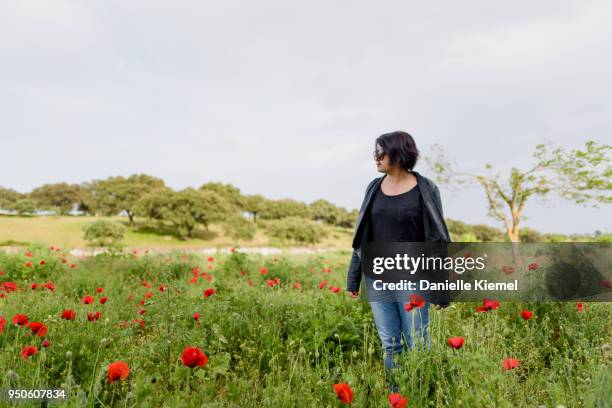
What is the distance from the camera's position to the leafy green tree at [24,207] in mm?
49625

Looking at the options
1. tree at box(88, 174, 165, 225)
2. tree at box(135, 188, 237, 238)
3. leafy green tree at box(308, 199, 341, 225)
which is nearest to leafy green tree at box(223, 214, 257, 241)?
tree at box(135, 188, 237, 238)

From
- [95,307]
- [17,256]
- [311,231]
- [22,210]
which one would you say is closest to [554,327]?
[95,307]

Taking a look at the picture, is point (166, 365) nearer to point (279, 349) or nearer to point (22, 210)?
point (279, 349)

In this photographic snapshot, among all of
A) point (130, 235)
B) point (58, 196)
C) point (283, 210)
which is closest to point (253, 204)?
point (283, 210)

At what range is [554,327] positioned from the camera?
14.3 feet

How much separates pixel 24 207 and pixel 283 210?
3777 centimetres

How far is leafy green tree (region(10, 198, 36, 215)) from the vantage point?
49.6m

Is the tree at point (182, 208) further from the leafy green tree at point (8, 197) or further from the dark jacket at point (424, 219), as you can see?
the dark jacket at point (424, 219)

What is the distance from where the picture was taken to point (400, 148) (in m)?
3.12

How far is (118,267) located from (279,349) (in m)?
6.80

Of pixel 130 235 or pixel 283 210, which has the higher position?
pixel 283 210

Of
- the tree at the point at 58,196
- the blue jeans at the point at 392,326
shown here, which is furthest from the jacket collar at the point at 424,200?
the tree at the point at 58,196

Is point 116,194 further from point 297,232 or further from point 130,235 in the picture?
point 297,232

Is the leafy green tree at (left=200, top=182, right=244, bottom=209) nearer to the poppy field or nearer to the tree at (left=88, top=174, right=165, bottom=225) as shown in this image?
the tree at (left=88, top=174, right=165, bottom=225)
